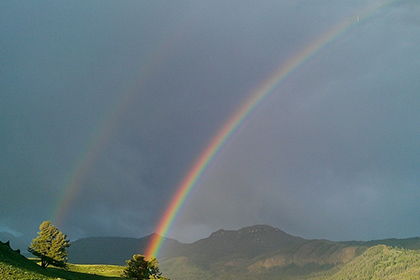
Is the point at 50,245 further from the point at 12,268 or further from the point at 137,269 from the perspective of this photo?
the point at 12,268

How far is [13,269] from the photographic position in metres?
46.6

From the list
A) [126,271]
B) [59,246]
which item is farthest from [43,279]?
[126,271]

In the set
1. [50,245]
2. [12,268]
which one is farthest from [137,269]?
[12,268]

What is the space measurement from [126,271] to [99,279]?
16210 millimetres

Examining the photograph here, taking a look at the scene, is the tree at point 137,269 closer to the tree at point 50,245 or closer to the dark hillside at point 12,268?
the tree at point 50,245

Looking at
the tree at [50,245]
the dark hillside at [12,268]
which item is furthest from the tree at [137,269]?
the dark hillside at [12,268]

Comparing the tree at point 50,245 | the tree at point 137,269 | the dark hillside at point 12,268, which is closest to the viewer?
the dark hillside at point 12,268

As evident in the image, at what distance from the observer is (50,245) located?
256 ft

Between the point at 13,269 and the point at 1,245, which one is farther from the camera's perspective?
the point at 1,245

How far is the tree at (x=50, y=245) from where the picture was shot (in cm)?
7606

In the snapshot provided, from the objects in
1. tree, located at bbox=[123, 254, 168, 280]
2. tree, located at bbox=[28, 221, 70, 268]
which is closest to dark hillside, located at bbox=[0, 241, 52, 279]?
tree, located at bbox=[28, 221, 70, 268]

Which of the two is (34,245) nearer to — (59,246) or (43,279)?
(59,246)

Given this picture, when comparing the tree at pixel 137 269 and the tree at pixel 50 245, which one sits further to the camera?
the tree at pixel 137 269

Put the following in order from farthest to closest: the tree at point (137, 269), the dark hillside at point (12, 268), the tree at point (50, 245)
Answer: the tree at point (137, 269) < the tree at point (50, 245) < the dark hillside at point (12, 268)
